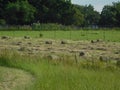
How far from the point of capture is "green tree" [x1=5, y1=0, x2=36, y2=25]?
83062 mm

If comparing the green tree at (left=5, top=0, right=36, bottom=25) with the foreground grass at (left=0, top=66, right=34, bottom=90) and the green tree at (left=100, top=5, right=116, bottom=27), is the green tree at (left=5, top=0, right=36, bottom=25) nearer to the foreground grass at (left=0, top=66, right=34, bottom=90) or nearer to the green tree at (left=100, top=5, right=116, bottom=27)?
the green tree at (left=100, top=5, right=116, bottom=27)

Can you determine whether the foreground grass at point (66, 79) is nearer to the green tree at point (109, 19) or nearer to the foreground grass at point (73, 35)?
the foreground grass at point (73, 35)

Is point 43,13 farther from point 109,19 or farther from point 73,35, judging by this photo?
point 73,35

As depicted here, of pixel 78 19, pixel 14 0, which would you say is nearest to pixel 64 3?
pixel 78 19

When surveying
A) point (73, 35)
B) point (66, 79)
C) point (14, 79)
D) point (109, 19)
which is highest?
point (66, 79)

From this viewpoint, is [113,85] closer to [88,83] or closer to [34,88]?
[88,83]

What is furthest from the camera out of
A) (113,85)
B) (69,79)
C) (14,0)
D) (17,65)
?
(14,0)

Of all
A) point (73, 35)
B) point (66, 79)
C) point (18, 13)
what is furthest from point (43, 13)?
point (66, 79)

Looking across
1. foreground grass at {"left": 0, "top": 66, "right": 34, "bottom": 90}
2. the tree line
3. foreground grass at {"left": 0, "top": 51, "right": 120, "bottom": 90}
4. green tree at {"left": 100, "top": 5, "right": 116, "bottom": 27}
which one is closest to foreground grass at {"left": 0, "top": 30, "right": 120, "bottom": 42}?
the tree line

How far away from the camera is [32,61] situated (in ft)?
48.4

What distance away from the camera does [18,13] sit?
85188mm

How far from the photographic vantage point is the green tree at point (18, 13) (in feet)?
273

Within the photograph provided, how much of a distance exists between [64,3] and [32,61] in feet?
267

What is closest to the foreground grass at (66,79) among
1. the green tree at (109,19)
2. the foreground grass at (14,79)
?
the foreground grass at (14,79)
